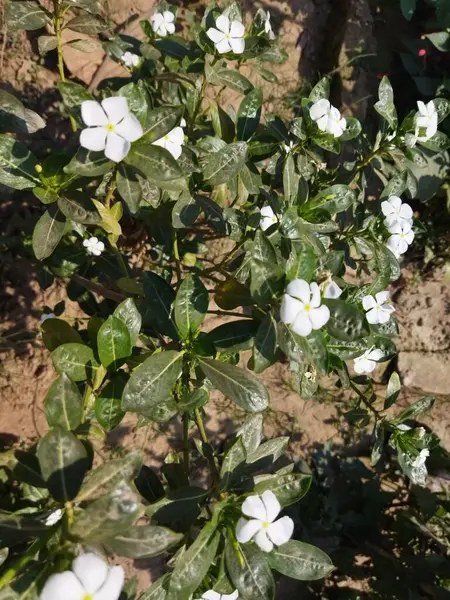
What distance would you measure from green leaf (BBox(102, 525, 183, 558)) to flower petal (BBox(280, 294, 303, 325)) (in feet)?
1.85

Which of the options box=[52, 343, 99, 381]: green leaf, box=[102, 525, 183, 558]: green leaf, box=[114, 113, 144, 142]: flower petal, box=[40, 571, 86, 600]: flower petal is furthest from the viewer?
box=[52, 343, 99, 381]: green leaf

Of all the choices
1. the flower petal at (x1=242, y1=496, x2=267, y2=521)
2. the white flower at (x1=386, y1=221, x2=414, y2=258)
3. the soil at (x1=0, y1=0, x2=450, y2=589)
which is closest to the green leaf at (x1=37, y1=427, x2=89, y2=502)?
the flower petal at (x1=242, y1=496, x2=267, y2=521)

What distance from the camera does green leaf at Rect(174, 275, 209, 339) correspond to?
1484 mm

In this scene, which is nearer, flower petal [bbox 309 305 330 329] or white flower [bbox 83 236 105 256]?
flower petal [bbox 309 305 330 329]

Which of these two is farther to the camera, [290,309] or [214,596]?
[214,596]

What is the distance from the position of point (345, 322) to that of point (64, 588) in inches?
33.7

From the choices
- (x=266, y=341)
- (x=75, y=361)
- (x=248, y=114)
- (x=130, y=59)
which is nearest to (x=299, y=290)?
(x=266, y=341)

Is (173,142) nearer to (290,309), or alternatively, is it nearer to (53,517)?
(290,309)

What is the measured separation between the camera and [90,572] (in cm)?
99

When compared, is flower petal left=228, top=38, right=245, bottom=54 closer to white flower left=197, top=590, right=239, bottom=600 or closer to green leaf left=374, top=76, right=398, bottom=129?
green leaf left=374, top=76, right=398, bottom=129

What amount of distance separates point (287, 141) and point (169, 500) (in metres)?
1.33

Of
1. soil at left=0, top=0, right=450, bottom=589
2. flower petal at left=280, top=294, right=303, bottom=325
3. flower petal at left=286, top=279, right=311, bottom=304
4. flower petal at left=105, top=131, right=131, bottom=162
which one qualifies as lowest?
soil at left=0, top=0, right=450, bottom=589

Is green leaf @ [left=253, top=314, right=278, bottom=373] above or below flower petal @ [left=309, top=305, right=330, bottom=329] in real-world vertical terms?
below

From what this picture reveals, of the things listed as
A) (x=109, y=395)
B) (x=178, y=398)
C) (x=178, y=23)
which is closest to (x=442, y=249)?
(x=178, y=23)
